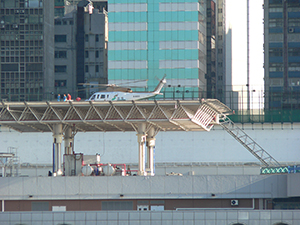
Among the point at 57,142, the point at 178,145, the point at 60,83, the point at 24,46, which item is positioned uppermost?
the point at 24,46

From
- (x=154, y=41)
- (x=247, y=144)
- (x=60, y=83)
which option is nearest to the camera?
(x=247, y=144)

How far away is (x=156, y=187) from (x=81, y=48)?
118 m

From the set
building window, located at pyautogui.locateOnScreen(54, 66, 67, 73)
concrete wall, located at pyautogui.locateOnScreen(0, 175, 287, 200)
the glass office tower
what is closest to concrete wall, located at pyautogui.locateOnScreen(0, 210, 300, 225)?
concrete wall, located at pyautogui.locateOnScreen(0, 175, 287, 200)

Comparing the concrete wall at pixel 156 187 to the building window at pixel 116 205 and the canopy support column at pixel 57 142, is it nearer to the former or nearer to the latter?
the building window at pixel 116 205

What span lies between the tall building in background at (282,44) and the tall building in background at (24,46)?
61248mm

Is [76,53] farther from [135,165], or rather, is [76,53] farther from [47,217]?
[47,217]

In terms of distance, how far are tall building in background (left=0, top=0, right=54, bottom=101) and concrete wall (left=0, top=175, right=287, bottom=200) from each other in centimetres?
9687

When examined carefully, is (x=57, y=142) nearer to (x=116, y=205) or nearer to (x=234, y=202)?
(x=116, y=205)

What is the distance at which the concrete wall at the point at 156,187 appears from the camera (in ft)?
252

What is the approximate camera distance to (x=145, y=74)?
13038cm

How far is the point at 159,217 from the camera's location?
59.0 m

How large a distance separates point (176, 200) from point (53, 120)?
17.9 metres

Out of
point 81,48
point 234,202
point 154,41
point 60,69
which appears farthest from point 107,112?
point 60,69

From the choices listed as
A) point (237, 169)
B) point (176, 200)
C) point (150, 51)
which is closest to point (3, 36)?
point (150, 51)
